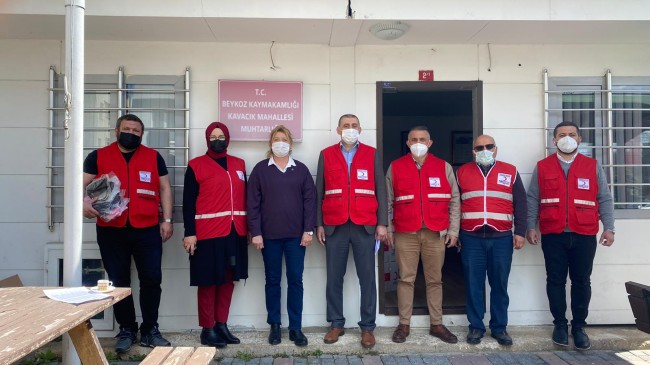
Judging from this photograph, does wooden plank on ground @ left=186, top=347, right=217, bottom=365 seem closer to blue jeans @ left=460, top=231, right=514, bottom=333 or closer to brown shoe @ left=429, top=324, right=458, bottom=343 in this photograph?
brown shoe @ left=429, top=324, right=458, bottom=343

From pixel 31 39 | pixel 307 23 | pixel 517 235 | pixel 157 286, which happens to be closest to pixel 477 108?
pixel 517 235

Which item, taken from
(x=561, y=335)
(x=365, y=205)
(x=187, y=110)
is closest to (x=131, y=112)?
(x=187, y=110)

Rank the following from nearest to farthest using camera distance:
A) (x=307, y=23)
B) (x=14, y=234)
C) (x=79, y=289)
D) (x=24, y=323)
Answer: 1. (x=24, y=323)
2. (x=79, y=289)
3. (x=307, y=23)
4. (x=14, y=234)

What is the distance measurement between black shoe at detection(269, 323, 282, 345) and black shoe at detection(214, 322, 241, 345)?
0.90 ft

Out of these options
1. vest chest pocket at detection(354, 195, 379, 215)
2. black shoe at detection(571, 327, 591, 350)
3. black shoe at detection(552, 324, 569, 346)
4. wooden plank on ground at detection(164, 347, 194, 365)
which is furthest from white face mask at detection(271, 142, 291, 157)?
black shoe at detection(571, 327, 591, 350)

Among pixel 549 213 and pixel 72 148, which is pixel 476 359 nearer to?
A: pixel 549 213

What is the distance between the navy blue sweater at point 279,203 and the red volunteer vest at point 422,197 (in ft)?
2.37

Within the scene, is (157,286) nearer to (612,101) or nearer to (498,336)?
(498,336)

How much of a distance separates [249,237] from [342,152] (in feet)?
3.42

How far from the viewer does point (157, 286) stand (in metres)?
3.74

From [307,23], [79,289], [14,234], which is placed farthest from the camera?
[14,234]

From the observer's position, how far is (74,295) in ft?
7.40

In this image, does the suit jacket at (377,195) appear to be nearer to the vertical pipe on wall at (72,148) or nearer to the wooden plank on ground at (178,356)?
the wooden plank on ground at (178,356)

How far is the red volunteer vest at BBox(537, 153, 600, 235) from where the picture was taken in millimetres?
3715
